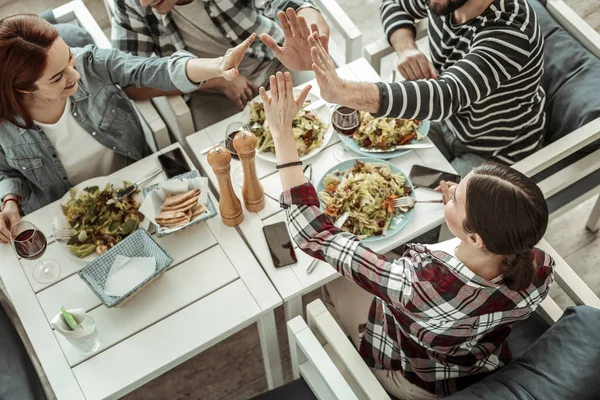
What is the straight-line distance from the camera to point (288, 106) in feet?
4.76

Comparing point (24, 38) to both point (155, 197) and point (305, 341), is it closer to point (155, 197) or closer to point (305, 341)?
point (155, 197)

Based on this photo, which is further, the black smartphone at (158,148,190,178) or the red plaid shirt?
the black smartphone at (158,148,190,178)

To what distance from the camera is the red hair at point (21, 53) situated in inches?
64.6

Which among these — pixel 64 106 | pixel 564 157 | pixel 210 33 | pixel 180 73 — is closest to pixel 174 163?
pixel 180 73

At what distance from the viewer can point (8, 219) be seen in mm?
1845

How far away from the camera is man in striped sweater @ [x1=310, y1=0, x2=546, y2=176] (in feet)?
5.51

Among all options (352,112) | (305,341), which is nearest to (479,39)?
(352,112)

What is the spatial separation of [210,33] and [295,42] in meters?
0.63

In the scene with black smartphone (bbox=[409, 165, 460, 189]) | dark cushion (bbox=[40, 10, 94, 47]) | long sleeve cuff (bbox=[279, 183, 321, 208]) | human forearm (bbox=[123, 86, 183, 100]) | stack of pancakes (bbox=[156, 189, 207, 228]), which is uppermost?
dark cushion (bbox=[40, 10, 94, 47])

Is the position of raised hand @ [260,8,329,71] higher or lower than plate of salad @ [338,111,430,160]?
higher

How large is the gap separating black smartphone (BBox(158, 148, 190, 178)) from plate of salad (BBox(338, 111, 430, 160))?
50 cm

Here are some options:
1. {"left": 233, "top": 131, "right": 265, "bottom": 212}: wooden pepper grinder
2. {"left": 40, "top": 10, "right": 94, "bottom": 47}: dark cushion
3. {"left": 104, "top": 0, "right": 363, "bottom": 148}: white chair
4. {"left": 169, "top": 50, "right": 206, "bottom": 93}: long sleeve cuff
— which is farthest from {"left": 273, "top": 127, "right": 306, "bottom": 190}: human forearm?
{"left": 40, "top": 10, "right": 94, "bottom": 47}: dark cushion

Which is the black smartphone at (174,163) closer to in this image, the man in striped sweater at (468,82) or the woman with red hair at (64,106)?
the woman with red hair at (64,106)

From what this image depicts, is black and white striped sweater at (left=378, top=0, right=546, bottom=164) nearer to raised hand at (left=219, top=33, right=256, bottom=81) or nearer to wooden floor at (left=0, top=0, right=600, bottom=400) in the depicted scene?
raised hand at (left=219, top=33, right=256, bottom=81)
